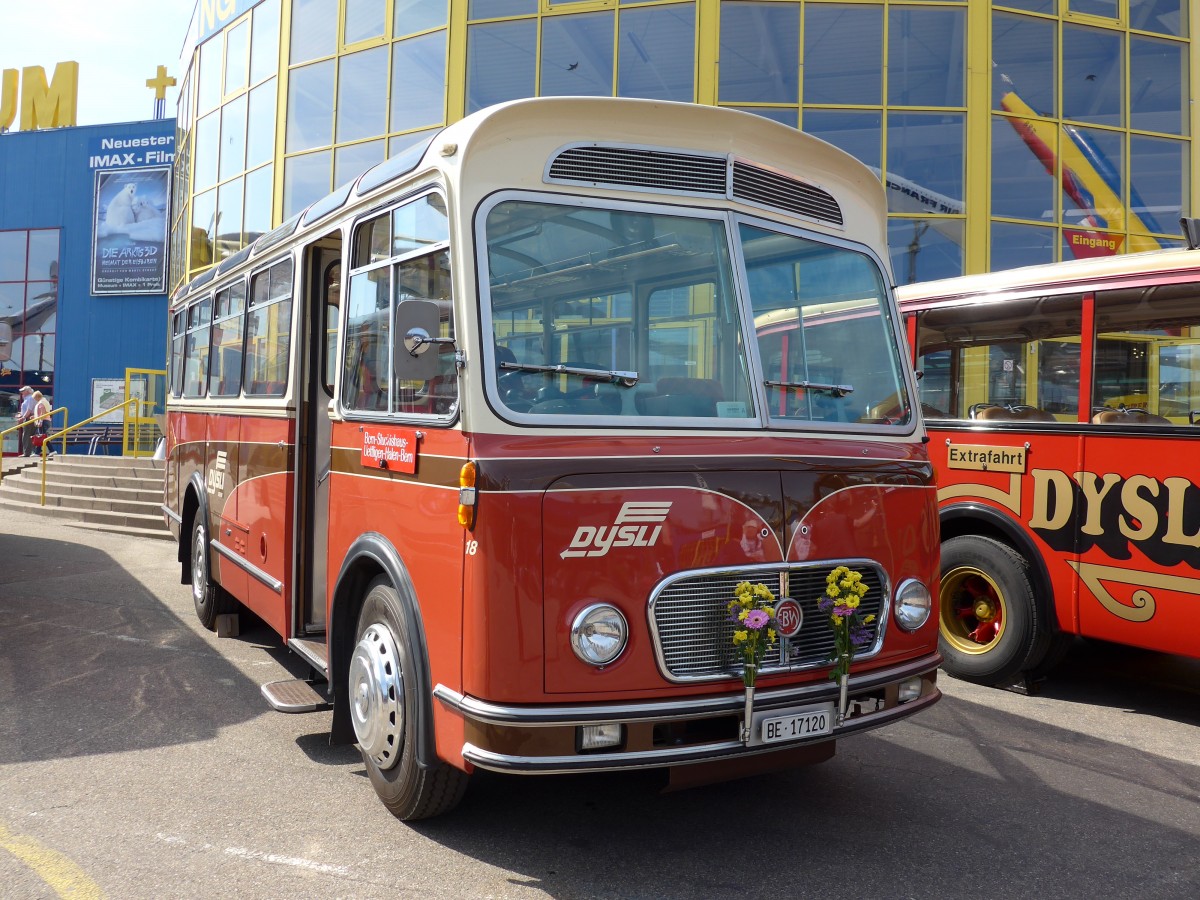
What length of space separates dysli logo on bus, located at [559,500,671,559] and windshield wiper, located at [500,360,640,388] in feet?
1.64

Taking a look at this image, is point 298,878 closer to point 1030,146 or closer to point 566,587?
point 566,587

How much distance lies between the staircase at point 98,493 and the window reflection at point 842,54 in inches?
445

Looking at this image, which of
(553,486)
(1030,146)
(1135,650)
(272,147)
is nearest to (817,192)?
(553,486)

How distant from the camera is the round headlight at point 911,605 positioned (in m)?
4.19

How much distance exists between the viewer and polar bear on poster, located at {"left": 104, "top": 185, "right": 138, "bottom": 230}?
111ft

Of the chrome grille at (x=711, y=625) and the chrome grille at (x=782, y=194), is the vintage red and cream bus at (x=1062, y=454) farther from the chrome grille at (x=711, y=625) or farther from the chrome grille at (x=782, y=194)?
the chrome grille at (x=711, y=625)

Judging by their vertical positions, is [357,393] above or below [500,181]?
below

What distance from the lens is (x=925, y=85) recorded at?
573 inches

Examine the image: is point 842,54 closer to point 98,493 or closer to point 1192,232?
point 1192,232

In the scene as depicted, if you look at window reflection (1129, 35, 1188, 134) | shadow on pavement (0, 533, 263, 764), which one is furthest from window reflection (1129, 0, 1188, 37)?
shadow on pavement (0, 533, 263, 764)

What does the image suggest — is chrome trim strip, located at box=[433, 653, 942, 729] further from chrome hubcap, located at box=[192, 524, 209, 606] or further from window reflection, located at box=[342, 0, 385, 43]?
window reflection, located at box=[342, 0, 385, 43]

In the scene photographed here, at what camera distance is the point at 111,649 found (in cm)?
729

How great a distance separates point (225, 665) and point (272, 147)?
1373 cm

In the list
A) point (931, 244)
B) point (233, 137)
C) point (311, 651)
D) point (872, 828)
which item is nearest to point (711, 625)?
point (872, 828)
